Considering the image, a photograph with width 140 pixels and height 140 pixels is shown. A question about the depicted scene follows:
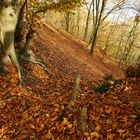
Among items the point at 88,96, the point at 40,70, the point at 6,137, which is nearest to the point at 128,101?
the point at 88,96

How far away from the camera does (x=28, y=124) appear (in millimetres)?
7113

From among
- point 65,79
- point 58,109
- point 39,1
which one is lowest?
point 65,79

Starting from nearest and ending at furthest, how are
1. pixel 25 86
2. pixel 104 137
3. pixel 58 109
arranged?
pixel 104 137 < pixel 58 109 < pixel 25 86

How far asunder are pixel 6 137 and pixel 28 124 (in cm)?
66

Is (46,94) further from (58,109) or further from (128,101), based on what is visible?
(128,101)

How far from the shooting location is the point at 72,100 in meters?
7.61

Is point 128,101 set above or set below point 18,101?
above

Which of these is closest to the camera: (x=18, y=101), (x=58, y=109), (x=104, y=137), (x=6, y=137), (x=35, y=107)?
(x=104, y=137)

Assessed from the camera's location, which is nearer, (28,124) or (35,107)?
(28,124)

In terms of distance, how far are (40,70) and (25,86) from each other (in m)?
2.57

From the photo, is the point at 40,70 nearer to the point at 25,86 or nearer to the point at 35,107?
the point at 25,86

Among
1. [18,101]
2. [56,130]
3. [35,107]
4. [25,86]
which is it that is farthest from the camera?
[25,86]

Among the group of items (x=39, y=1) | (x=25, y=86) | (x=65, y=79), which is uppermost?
(x=39, y=1)

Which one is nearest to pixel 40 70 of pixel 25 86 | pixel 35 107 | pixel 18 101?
pixel 25 86
